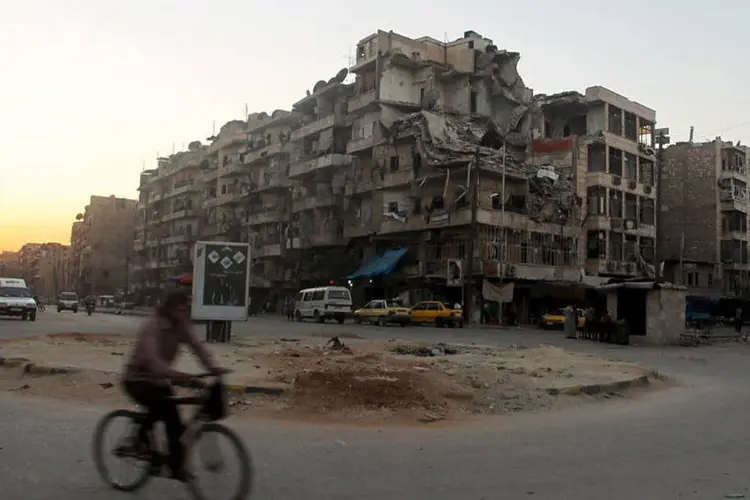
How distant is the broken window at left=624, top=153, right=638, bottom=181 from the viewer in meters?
61.5

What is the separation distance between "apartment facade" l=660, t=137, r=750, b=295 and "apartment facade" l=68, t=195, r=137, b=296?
267ft

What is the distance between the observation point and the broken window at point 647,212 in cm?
6297

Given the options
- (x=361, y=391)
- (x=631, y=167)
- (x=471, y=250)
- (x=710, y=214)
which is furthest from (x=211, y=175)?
(x=361, y=391)

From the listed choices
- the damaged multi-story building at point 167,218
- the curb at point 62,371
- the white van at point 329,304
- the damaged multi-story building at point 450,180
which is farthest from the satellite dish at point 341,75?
the curb at point 62,371

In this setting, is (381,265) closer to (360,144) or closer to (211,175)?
(360,144)

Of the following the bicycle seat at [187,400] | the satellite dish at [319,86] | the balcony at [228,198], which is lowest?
the bicycle seat at [187,400]

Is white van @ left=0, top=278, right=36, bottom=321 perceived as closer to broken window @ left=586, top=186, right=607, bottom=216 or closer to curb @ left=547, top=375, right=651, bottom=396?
curb @ left=547, top=375, right=651, bottom=396

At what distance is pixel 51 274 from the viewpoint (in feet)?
513

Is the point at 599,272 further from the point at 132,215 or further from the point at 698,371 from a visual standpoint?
the point at 132,215

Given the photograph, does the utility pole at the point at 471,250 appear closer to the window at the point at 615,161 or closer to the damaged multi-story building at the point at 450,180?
the damaged multi-story building at the point at 450,180

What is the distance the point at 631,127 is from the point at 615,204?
8.37 metres

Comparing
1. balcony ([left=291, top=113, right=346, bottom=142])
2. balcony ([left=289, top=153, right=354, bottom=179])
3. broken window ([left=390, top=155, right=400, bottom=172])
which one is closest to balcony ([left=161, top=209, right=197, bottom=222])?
balcony ([left=291, top=113, right=346, bottom=142])

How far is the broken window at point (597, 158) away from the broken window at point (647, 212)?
675 cm

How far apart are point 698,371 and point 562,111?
159 ft
